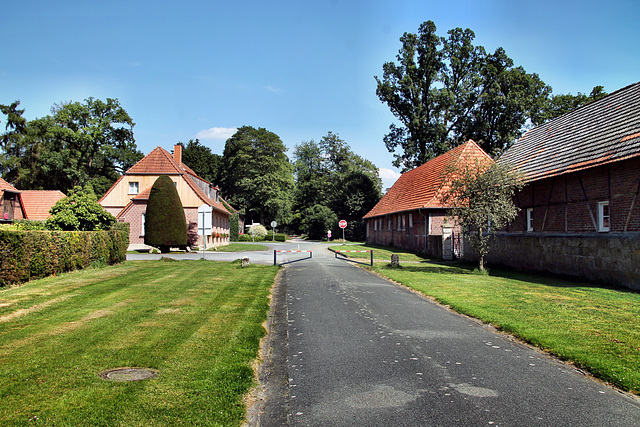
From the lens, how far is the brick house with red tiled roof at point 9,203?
1601 inches

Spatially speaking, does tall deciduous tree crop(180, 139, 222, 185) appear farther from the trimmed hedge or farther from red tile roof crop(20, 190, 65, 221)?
the trimmed hedge

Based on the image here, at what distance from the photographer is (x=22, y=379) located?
521 cm

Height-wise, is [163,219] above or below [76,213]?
below

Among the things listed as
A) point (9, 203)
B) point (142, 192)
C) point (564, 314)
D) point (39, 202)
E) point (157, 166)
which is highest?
point (157, 166)

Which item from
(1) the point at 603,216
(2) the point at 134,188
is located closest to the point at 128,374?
(1) the point at 603,216

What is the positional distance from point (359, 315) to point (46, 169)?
59.1 m

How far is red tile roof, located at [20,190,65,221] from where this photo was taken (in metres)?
50.0

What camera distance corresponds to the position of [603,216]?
17.2 metres

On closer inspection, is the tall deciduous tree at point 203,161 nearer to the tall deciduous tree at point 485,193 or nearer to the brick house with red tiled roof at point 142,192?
the brick house with red tiled roof at point 142,192

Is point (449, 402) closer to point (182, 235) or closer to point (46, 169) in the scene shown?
point (182, 235)

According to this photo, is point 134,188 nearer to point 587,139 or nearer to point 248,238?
point 248,238

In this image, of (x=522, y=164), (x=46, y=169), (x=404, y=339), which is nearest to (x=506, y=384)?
(x=404, y=339)

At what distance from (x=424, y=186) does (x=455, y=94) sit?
17.5 metres

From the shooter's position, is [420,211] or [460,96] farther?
[460,96]
